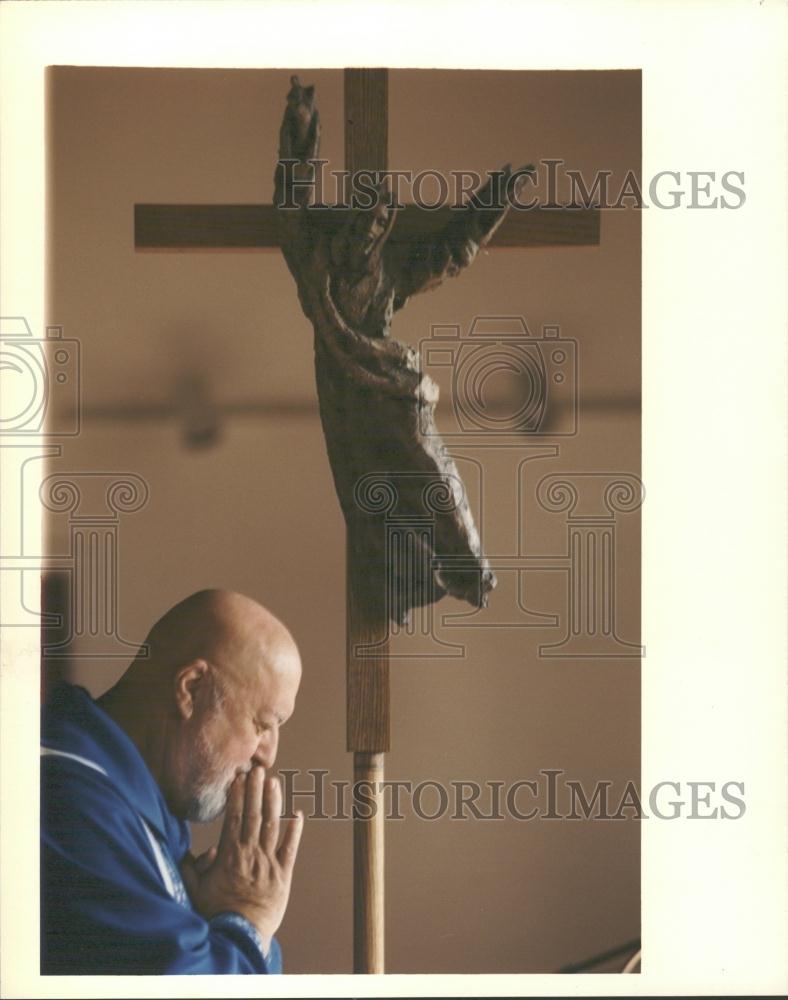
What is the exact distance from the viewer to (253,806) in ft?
6.16

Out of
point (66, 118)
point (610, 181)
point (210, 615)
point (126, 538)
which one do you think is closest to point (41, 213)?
point (66, 118)

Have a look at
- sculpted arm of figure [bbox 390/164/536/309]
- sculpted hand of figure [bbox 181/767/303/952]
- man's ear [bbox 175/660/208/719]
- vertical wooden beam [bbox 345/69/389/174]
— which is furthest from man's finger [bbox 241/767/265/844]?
vertical wooden beam [bbox 345/69/389/174]

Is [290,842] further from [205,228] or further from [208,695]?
[205,228]

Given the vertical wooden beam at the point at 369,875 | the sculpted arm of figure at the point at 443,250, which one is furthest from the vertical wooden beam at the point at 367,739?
the sculpted arm of figure at the point at 443,250

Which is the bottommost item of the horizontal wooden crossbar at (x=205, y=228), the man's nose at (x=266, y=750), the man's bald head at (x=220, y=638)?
the man's nose at (x=266, y=750)

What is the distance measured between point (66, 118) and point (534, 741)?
1266 mm

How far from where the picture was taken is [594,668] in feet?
6.30

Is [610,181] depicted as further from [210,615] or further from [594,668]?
[210,615]

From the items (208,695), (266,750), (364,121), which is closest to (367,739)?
(266,750)

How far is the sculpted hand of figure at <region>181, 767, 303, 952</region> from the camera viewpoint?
1853 millimetres

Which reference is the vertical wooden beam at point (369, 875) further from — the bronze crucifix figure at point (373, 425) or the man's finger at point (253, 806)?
the man's finger at point (253, 806)

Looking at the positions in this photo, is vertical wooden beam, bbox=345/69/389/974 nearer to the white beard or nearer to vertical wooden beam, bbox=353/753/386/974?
vertical wooden beam, bbox=353/753/386/974

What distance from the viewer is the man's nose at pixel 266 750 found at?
6.18 ft

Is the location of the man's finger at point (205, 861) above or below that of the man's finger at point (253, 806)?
below
